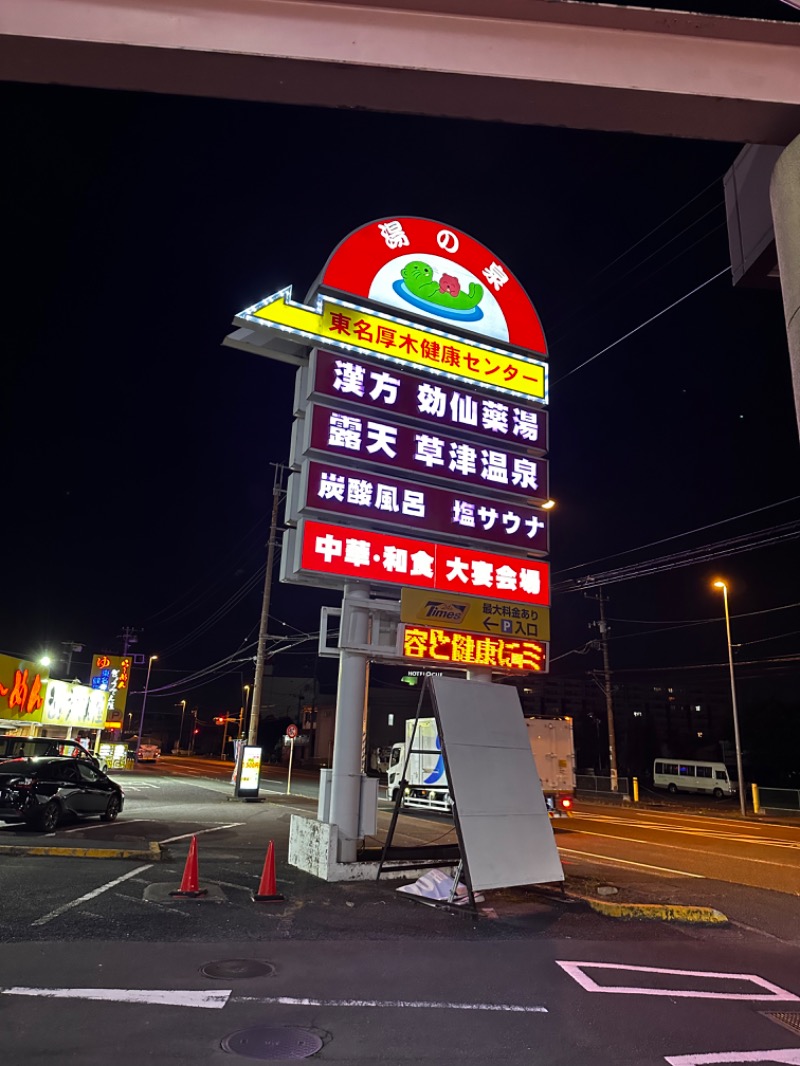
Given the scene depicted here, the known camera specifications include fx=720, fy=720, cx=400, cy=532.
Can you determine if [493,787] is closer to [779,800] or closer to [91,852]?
[91,852]

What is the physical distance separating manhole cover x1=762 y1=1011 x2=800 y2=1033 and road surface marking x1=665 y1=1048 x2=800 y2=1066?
1.71 feet

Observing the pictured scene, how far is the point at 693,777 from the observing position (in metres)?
48.4

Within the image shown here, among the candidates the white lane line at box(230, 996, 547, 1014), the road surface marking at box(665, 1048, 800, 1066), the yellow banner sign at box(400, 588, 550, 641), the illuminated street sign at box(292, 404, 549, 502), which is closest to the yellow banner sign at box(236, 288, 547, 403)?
the illuminated street sign at box(292, 404, 549, 502)

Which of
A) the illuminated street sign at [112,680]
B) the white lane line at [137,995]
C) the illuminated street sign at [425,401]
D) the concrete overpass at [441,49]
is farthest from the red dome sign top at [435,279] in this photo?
the illuminated street sign at [112,680]

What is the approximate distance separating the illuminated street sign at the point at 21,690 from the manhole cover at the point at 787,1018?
27.8 metres

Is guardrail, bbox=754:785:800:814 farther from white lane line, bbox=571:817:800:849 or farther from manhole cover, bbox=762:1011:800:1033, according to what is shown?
manhole cover, bbox=762:1011:800:1033

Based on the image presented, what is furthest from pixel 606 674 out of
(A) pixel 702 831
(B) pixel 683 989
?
(B) pixel 683 989

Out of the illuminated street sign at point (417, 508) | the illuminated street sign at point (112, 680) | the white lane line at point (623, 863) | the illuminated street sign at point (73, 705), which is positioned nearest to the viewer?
the illuminated street sign at point (417, 508)

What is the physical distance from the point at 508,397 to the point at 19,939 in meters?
10.6

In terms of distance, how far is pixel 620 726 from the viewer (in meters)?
93.6

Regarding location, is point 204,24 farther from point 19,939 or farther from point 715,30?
point 19,939

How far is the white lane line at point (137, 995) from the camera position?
17.3 ft

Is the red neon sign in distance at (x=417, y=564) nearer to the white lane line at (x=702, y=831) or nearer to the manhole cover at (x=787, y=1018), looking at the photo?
the manhole cover at (x=787, y=1018)

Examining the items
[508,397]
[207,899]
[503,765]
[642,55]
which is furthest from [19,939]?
[508,397]
